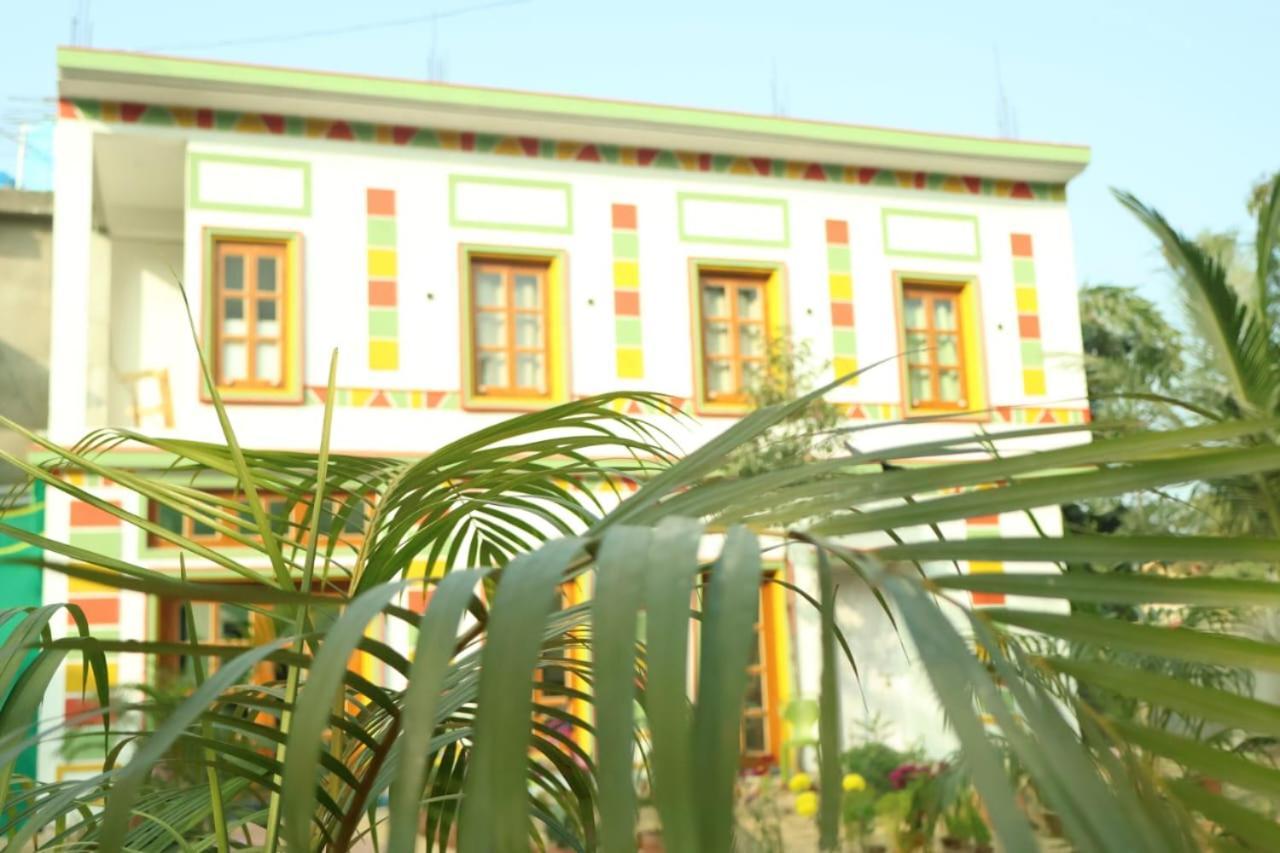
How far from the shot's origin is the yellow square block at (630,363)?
9.76 m

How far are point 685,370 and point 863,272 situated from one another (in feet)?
5.86

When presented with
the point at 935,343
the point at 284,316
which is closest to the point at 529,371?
the point at 284,316

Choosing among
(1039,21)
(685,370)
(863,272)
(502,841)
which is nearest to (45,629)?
(502,841)

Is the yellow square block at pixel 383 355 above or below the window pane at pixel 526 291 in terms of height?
below

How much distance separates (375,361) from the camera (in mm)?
9281

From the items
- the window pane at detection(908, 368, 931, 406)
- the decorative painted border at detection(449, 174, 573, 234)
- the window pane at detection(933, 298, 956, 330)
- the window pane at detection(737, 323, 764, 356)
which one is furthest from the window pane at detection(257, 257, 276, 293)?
the window pane at detection(933, 298, 956, 330)

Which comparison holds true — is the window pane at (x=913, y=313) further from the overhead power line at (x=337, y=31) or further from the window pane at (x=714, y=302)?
the overhead power line at (x=337, y=31)

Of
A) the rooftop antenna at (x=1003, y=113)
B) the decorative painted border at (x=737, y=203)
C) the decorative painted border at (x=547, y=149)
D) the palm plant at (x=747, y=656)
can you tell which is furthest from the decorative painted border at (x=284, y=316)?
the rooftop antenna at (x=1003, y=113)

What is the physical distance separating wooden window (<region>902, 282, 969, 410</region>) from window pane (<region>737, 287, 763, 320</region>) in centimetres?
126

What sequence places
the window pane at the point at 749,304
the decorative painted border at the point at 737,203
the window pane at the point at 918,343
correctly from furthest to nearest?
the window pane at the point at 918,343 → the window pane at the point at 749,304 → the decorative painted border at the point at 737,203

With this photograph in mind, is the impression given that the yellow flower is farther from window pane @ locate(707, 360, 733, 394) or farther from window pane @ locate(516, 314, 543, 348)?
window pane @ locate(516, 314, 543, 348)

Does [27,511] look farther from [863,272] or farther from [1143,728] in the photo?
[1143,728]

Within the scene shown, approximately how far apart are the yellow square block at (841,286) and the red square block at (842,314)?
0.04 m

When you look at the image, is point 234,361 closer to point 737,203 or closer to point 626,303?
point 626,303
